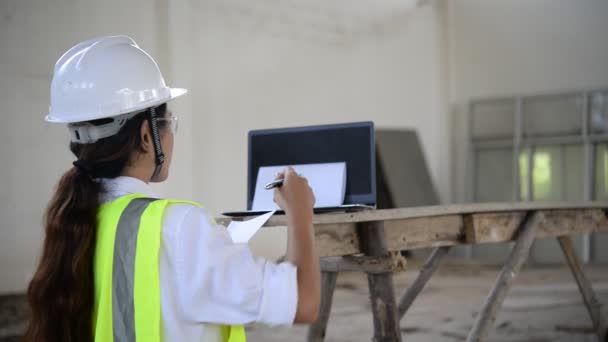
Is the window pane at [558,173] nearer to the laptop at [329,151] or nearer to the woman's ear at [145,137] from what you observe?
the laptop at [329,151]

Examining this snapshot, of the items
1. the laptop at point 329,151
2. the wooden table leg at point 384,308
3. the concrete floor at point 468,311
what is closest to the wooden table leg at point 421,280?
the concrete floor at point 468,311

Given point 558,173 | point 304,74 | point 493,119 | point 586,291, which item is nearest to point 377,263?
point 586,291

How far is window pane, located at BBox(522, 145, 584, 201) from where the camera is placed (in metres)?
9.09

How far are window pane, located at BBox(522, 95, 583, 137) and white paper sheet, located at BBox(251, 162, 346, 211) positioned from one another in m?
7.16

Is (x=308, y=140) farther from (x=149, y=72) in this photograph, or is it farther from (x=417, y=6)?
(x=417, y=6)

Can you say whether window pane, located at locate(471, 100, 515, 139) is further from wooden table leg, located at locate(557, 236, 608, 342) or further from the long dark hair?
the long dark hair

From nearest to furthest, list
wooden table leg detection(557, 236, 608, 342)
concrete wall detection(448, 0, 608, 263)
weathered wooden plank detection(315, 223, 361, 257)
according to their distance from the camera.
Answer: weathered wooden plank detection(315, 223, 361, 257)
wooden table leg detection(557, 236, 608, 342)
concrete wall detection(448, 0, 608, 263)

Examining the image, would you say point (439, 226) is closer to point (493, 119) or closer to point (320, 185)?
point (320, 185)

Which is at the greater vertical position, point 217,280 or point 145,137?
point 145,137

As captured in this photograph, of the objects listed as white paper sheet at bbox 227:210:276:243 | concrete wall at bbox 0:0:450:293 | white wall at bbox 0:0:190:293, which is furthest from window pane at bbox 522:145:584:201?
white paper sheet at bbox 227:210:276:243

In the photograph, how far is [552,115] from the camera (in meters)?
9.29

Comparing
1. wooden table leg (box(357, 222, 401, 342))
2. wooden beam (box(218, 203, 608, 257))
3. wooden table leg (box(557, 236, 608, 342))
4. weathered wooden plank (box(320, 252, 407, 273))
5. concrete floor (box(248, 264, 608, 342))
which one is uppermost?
wooden beam (box(218, 203, 608, 257))

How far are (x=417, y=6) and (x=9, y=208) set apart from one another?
6085 millimetres

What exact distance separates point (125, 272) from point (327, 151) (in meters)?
1.49
